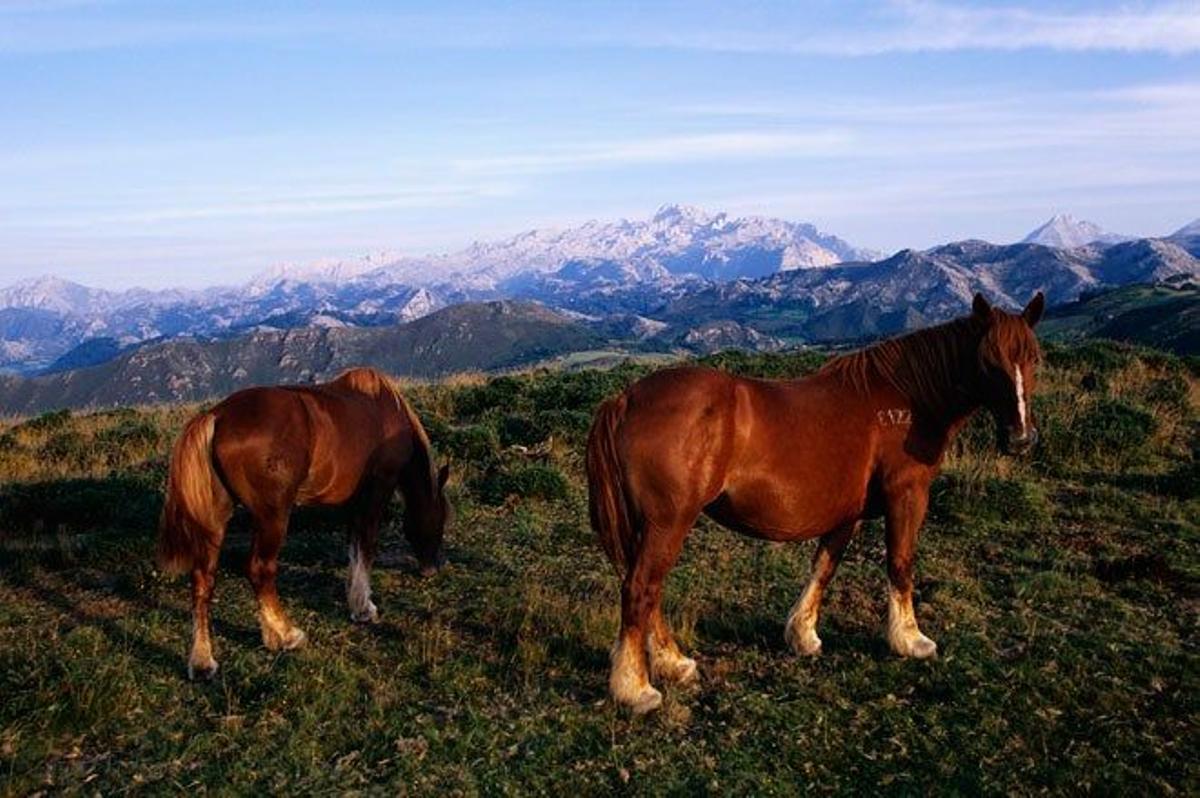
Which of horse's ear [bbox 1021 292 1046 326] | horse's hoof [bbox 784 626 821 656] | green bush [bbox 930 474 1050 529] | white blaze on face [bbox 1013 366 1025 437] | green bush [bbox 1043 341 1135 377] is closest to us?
white blaze on face [bbox 1013 366 1025 437]

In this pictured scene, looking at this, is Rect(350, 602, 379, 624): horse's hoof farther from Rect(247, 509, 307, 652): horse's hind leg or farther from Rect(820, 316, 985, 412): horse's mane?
Rect(820, 316, 985, 412): horse's mane

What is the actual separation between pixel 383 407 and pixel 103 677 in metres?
3.15

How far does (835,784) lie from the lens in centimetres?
470

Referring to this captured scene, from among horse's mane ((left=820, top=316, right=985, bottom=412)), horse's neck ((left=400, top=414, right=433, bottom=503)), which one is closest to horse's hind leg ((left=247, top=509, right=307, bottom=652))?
horse's neck ((left=400, top=414, right=433, bottom=503))

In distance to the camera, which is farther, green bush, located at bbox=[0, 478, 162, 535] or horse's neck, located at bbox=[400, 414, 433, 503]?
green bush, located at bbox=[0, 478, 162, 535]

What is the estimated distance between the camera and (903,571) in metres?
6.23

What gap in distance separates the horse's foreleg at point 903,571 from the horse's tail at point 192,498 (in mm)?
5113

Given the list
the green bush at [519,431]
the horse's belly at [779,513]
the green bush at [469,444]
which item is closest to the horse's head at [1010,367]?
the horse's belly at [779,513]

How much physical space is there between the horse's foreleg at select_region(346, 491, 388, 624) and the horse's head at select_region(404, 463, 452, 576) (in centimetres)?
39

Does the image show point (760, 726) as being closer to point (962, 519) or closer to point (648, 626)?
point (648, 626)

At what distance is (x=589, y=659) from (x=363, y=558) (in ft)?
7.71

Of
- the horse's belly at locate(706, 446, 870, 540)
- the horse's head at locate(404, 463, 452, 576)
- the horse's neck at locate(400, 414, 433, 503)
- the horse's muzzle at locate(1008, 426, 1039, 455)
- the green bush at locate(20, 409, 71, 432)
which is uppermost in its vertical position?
the horse's muzzle at locate(1008, 426, 1039, 455)

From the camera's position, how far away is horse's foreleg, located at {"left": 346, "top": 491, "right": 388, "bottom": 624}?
7207mm

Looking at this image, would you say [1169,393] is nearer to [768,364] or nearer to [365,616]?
[768,364]
